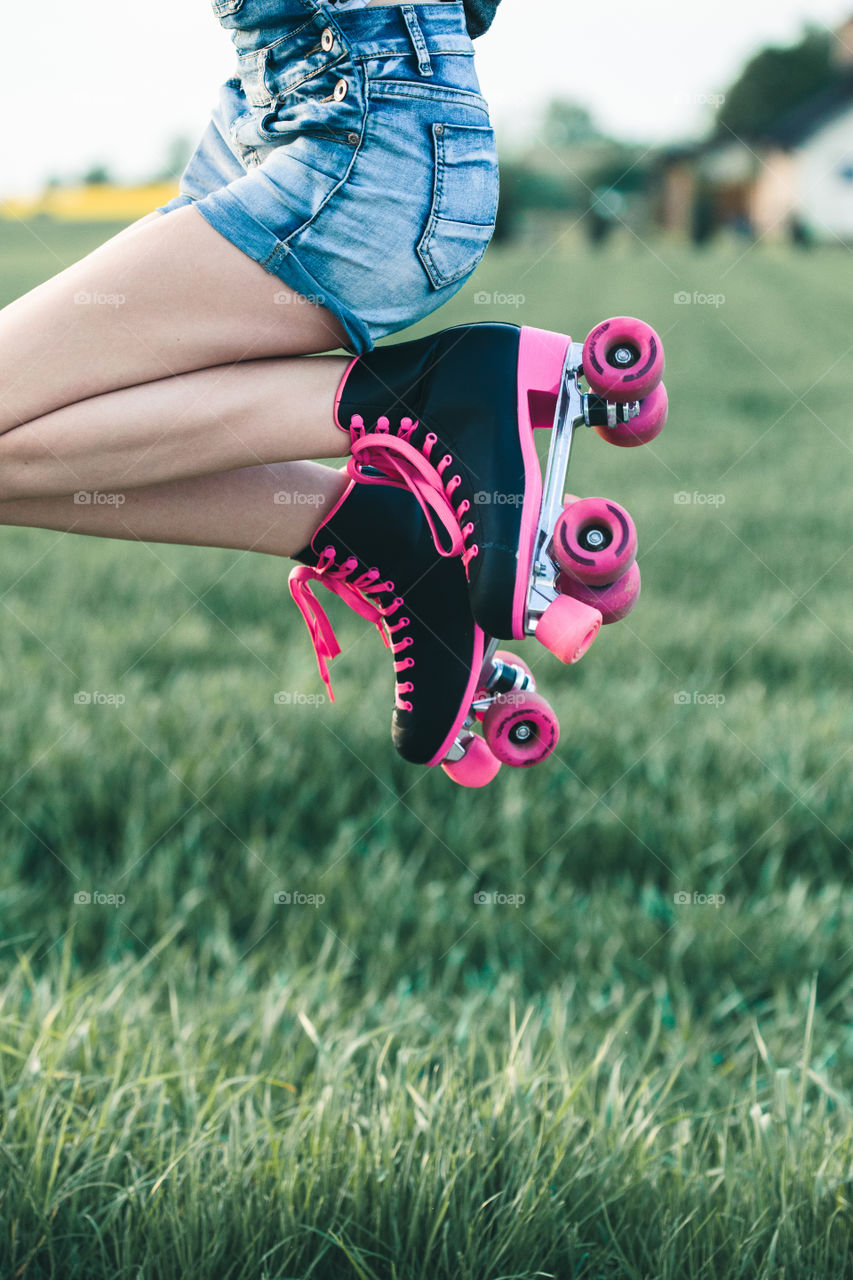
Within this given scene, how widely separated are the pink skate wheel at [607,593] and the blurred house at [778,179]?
44993 mm

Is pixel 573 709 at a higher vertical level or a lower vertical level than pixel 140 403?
Answer: lower

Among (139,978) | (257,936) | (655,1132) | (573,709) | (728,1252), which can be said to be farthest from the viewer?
(573,709)

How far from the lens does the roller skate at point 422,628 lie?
1918 mm

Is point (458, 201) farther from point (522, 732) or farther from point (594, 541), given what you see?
point (522, 732)

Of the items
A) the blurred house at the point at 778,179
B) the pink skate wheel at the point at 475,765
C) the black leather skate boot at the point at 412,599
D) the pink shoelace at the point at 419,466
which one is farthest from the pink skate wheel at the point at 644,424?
the blurred house at the point at 778,179

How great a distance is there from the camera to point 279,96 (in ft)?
5.25

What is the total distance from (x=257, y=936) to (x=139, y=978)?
41cm

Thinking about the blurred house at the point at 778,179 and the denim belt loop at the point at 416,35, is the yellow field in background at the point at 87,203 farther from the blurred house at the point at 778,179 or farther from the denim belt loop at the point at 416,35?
the denim belt loop at the point at 416,35

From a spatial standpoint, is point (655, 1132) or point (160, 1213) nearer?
point (160, 1213)

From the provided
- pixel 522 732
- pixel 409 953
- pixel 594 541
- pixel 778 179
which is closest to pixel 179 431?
pixel 594 541

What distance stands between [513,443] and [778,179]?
54245mm

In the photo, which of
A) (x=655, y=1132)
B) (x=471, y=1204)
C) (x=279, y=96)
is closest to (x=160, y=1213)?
(x=471, y=1204)

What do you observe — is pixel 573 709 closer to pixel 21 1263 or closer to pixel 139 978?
pixel 139 978

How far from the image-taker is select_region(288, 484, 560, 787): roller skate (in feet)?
6.29
